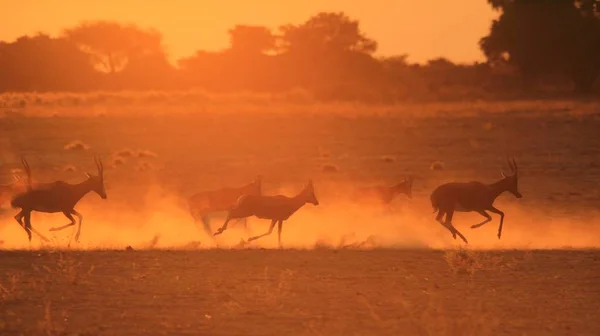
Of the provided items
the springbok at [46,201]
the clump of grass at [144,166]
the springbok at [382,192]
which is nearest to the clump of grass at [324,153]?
the clump of grass at [144,166]

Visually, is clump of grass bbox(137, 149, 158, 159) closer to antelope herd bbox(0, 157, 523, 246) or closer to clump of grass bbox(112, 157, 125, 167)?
clump of grass bbox(112, 157, 125, 167)

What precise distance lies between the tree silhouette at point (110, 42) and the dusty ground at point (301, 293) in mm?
64078

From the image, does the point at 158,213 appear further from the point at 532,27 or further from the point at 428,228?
the point at 532,27

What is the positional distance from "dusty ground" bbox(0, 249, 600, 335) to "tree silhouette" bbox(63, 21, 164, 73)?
64078mm

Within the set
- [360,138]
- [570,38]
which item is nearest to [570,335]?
[360,138]

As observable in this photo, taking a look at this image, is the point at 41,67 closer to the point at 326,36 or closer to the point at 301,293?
the point at 326,36

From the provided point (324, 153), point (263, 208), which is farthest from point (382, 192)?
point (324, 153)

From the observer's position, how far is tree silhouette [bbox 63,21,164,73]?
77812mm

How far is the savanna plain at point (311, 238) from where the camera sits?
35.1 ft

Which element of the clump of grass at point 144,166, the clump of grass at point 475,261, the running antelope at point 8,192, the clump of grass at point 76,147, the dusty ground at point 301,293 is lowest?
the dusty ground at point 301,293

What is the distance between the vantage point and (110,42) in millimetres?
79312

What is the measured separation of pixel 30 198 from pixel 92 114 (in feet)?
92.5

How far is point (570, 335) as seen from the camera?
9.91 metres

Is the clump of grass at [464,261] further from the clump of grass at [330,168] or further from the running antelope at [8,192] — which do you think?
the clump of grass at [330,168]
